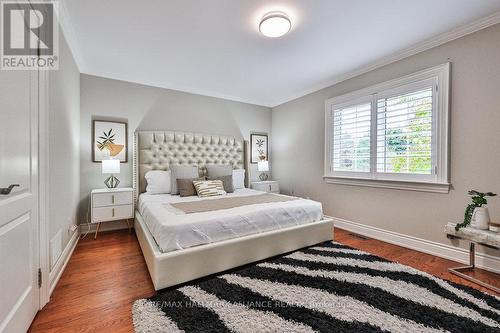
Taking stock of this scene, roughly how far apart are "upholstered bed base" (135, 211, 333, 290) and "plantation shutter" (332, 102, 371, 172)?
128cm

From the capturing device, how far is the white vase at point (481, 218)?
1944 millimetres

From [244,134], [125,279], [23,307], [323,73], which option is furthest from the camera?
[244,134]

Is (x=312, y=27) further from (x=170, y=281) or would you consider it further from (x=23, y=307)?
(x=23, y=307)

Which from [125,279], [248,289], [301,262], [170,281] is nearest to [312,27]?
[301,262]

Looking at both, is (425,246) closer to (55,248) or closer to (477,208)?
(477,208)

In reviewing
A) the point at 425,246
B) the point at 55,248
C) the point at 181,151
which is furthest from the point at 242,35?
the point at 425,246

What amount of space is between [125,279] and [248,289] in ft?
3.76

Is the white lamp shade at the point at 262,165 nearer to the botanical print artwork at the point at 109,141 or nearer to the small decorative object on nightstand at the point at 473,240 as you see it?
the botanical print artwork at the point at 109,141

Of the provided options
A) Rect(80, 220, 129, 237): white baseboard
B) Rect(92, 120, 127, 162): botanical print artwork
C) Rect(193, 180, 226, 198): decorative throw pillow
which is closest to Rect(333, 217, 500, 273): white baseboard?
Rect(193, 180, 226, 198): decorative throw pillow

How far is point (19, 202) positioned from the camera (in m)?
1.25

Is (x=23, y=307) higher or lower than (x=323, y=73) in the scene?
→ lower

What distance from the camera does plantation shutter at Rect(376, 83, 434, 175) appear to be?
8.26 feet

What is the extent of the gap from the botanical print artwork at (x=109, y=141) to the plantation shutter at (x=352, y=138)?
347cm

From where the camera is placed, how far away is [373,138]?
9.98 feet
